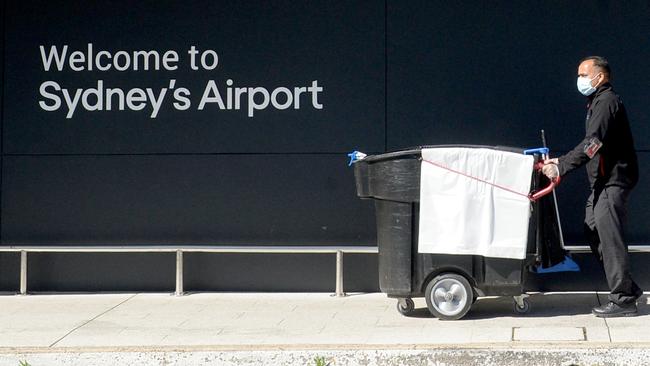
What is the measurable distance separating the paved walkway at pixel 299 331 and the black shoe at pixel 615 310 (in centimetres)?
10

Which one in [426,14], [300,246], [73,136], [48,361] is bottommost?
→ [48,361]

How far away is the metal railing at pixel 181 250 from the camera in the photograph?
30.2 ft

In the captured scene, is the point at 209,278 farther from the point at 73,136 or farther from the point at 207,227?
the point at 73,136

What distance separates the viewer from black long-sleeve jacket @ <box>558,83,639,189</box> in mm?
7762

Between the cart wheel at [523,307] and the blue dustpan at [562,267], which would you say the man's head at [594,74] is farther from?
the cart wheel at [523,307]

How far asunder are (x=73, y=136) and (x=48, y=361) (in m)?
3.20

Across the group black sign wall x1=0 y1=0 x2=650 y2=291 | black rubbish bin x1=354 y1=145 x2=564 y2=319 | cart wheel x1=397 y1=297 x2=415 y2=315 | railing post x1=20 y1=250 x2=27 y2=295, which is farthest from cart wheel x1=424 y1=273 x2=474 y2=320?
railing post x1=20 y1=250 x2=27 y2=295

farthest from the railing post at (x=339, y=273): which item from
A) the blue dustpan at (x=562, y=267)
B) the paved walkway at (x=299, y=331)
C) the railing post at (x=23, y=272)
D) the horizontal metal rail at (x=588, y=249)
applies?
the railing post at (x=23, y=272)

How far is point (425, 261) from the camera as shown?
7.97 meters

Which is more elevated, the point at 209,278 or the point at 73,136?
the point at 73,136

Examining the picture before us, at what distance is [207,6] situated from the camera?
9633 mm

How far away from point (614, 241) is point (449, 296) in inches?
53.5

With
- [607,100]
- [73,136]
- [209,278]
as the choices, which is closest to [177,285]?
[209,278]

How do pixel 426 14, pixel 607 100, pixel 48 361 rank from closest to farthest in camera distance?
pixel 48 361 → pixel 607 100 → pixel 426 14
